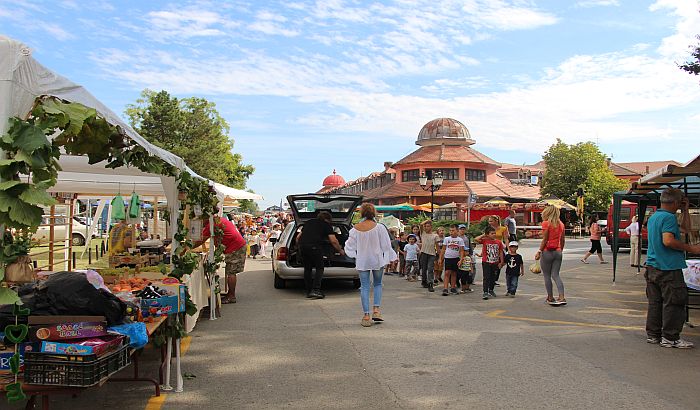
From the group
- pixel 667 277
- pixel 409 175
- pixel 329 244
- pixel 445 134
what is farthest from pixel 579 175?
pixel 667 277

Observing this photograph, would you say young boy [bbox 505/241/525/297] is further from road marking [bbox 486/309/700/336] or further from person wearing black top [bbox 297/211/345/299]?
person wearing black top [bbox 297/211/345/299]

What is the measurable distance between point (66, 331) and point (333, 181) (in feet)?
328

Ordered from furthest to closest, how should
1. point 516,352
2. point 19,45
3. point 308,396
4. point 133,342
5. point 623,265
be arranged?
point 623,265 < point 516,352 < point 308,396 < point 133,342 < point 19,45

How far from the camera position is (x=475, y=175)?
57.8 metres

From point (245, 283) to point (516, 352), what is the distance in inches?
330

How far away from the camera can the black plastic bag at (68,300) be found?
3846mm

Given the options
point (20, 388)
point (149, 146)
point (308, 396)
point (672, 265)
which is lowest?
point (308, 396)

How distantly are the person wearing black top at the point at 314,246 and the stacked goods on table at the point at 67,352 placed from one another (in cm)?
709

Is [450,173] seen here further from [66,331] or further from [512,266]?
[66,331]

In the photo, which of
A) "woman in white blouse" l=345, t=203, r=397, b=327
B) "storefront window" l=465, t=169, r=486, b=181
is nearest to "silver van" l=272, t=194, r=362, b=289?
"woman in white blouse" l=345, t=203, r=397, b=327

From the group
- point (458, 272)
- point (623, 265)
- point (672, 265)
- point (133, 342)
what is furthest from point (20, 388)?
point (623, 265)

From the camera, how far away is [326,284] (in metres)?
13.2

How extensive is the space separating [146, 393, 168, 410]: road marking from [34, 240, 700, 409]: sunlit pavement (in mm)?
25

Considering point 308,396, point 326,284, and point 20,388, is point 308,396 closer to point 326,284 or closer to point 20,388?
point 20,388
